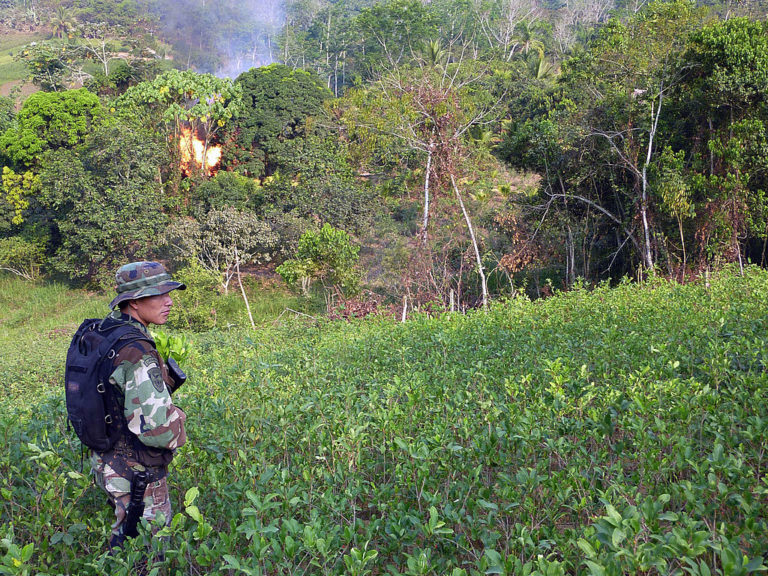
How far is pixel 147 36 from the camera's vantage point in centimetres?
5416

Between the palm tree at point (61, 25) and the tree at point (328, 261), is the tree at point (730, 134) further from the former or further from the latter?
the palm tree at point (61, 25)

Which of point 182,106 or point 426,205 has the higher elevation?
point 182,106

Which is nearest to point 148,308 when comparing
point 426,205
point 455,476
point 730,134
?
point 455,476

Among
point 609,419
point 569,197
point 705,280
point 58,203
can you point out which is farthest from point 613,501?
point 58,203

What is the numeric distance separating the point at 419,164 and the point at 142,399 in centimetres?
1292

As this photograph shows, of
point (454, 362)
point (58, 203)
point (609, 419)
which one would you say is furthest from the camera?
point (58, 203)

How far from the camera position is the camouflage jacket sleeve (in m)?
2.19

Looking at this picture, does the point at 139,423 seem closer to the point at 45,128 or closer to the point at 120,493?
the point at 120,493

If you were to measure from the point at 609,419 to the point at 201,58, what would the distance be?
227ft

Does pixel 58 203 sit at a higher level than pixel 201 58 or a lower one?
lower

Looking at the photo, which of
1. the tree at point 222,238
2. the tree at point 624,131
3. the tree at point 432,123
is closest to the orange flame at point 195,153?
the tree at point 222,238

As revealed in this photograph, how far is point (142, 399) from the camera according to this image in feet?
7.20

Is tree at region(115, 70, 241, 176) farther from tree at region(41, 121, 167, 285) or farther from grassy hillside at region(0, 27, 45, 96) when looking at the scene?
grassy hillside at region(0, 27, 45, 96)

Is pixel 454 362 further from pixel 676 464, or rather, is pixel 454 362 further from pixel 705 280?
pixel 705 280
